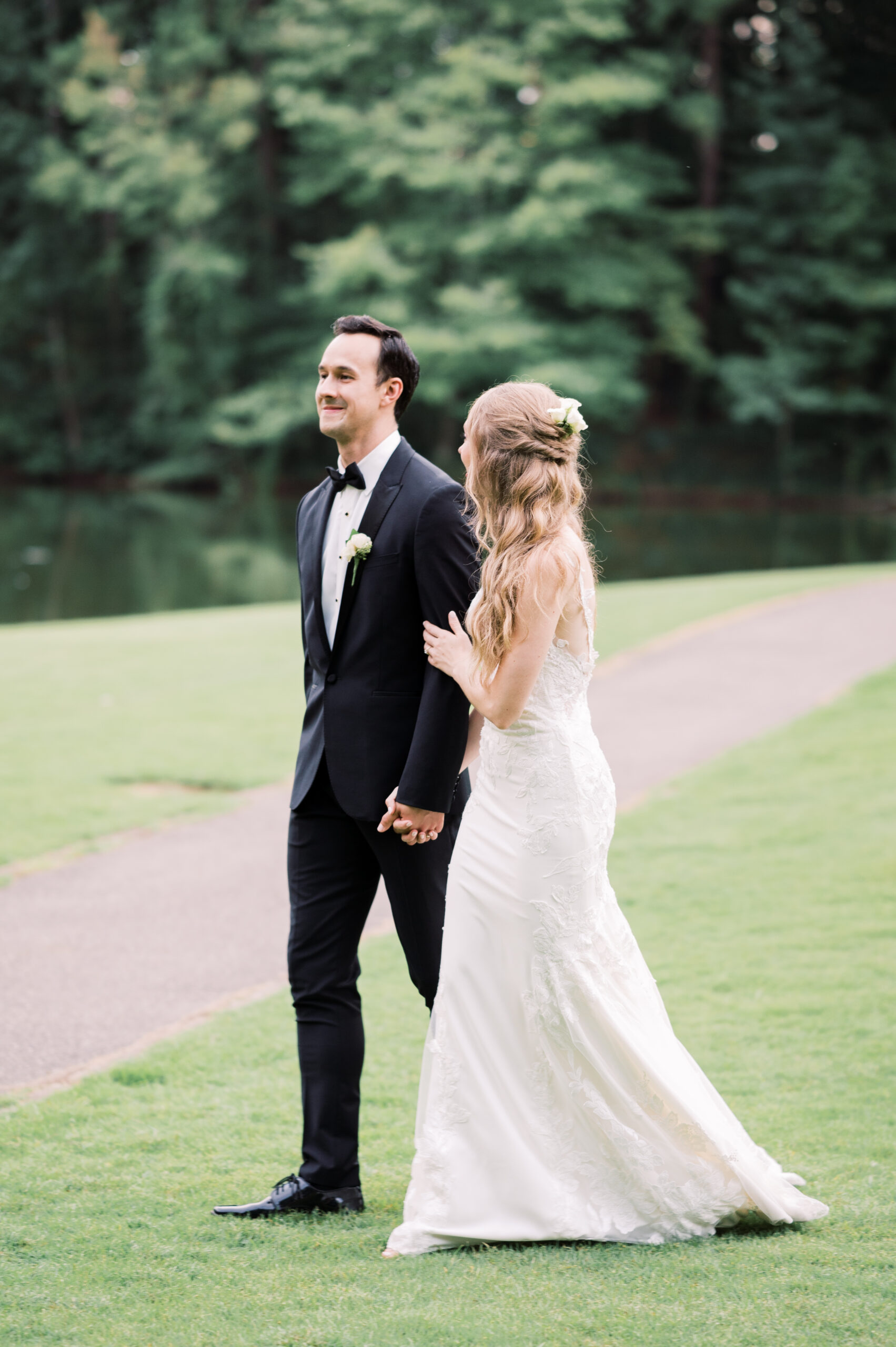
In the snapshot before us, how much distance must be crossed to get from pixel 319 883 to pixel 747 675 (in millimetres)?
8668

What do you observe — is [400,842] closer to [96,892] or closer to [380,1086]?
[380,1086]

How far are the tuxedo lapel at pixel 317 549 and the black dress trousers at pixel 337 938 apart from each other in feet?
1.15

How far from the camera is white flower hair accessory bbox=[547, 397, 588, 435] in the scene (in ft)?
10.1

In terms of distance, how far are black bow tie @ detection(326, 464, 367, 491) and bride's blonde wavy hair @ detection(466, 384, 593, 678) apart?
42 centimetres

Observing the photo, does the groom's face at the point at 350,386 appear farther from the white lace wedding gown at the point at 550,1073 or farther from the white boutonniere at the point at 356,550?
the white lace wedding gown at the point at 550,1073

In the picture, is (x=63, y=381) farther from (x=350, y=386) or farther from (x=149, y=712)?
(x=350, y=386)

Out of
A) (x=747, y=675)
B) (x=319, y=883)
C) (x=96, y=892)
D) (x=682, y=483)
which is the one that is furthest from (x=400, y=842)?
(x=682, y=483)

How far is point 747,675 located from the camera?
1159 centimetres

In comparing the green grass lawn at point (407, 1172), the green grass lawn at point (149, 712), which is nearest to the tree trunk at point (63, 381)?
the green grass lawn at point (149, 712)

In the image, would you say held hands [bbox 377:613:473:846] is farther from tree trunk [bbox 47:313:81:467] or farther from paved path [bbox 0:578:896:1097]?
tree trunk [bbox 47:313:81:467]

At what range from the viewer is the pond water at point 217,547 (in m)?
22.5

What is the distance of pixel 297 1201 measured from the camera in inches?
130

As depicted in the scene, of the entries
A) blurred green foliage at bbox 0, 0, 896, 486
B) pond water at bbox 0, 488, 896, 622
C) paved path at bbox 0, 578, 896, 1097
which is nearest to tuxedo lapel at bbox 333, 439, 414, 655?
paved path at bbox 0, 578, 896, 1097

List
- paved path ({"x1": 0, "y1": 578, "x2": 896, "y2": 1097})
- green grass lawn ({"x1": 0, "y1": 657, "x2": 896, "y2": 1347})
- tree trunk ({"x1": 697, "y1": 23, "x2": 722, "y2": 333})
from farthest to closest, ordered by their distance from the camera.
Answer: tree trunk ({"x1": 697, "y1": 23, "x2": 722, "y2": 333}), paved path ({"x1": 0, "y1": 578, "x2": 896, "y2": 1097}), green grass lawn ({"x1": 0, "y1": 657, "x2": 896, "y2": 1347})
